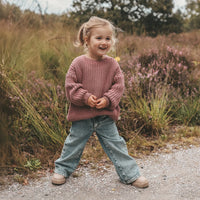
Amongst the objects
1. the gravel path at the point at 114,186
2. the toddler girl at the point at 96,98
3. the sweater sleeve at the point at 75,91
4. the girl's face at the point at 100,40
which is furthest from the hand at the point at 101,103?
the gravel path at the point at 114,186

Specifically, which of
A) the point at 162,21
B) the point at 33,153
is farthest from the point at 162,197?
the point at 162,21

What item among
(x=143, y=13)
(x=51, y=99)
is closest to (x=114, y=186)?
(x=51, y=99)

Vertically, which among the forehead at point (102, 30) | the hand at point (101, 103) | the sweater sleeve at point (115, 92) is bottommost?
the hand at point (101, 103)

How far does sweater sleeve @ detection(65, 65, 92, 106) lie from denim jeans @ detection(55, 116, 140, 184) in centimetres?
22

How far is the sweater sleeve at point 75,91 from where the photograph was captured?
227cm

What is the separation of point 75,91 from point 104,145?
1.94 feet

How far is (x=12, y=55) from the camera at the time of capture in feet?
12.5

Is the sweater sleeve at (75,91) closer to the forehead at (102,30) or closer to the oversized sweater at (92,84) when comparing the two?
the oversized sweater at (92,84)

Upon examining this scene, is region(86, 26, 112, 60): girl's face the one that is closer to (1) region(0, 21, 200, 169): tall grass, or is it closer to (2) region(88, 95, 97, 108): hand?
(2) region(88, 95, 97, 108): hand

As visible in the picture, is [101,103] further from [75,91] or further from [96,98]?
[75,91]

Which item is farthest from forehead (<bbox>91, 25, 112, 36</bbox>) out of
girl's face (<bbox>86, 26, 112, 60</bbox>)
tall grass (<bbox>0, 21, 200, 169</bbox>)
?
tall grass (<bbox>0, 21, 200, 169</bbox>)

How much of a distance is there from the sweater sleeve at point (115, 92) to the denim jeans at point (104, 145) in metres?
0.18

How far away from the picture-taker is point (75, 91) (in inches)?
90.5

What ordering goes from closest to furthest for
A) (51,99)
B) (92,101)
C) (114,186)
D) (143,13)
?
1. (92,101)
2. (114,186)
3. (51,99)
4. (143,13)
